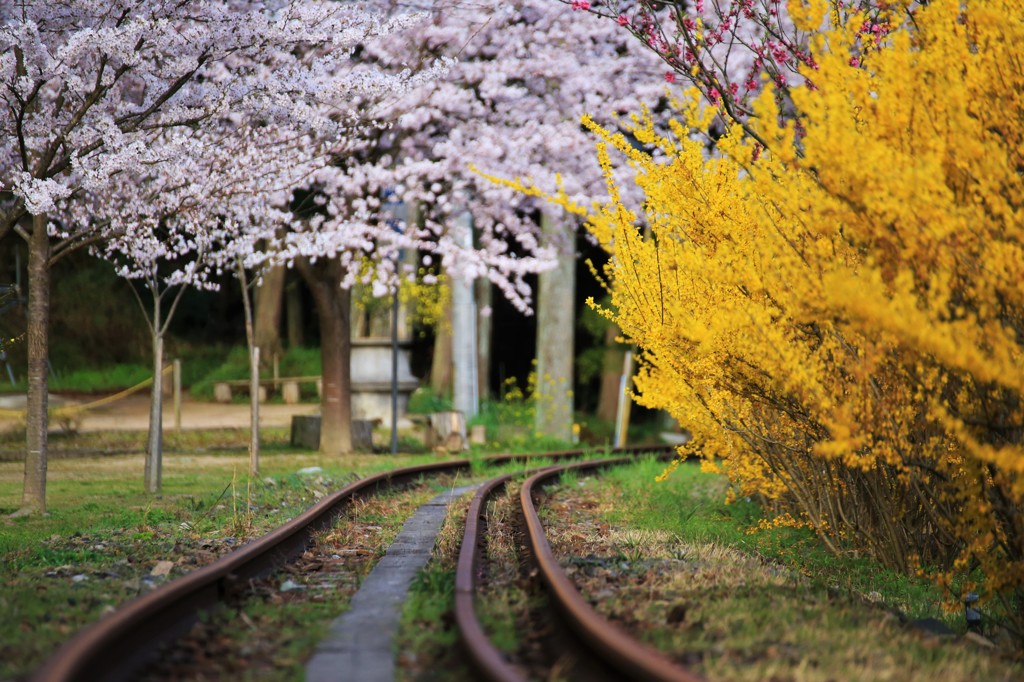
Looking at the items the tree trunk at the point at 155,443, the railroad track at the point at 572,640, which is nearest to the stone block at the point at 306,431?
the tree trunk at the point at 155,443

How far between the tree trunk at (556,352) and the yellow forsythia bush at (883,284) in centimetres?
1342

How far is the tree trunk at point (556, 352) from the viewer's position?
73.8 feet

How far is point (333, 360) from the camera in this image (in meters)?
18.4

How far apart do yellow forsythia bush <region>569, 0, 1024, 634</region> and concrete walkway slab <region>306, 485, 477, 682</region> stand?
93.8 inches

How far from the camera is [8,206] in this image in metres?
12.1

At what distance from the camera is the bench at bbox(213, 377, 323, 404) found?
104 ft

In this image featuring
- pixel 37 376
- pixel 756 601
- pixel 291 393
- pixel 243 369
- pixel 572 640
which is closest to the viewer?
pixel 572 640

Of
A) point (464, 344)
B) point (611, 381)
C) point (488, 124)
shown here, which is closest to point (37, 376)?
point (488, 124)

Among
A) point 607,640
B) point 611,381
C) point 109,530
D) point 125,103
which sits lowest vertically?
point 109,530

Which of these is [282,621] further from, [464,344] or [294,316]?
[294,316]

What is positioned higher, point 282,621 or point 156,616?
point 156,616

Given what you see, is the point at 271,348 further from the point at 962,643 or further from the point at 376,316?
the point at 962,643

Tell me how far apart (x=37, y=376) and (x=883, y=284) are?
26.2 feet

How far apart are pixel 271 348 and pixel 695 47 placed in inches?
1133
